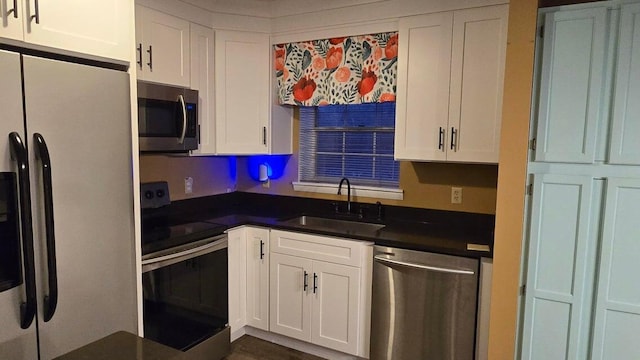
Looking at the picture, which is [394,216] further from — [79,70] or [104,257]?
[79,70]

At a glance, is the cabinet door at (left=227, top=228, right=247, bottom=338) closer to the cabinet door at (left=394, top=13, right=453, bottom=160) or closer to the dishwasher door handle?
the dishwasher door handle

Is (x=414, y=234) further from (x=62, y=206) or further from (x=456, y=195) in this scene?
(x=62, y=206)

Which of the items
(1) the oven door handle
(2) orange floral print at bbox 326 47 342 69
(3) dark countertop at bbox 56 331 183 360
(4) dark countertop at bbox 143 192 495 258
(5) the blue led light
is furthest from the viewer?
(5) the blue led light

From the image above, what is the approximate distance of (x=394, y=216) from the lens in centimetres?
311

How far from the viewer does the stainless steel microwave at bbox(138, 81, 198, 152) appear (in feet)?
8.04

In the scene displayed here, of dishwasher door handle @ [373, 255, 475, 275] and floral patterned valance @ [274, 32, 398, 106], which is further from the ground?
floral patterned valance @ [274, 32, 398, 106]

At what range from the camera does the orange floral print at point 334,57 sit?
298 cm

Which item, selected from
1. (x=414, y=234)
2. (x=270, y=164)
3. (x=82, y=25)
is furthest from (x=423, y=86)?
(x=82, y=25)

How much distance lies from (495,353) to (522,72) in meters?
A: 1.47

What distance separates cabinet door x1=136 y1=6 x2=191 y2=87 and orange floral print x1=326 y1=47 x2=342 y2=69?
3.18 ft

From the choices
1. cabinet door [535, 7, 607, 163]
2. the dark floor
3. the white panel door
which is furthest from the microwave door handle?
cabinet door [535, 7, 607, 163]

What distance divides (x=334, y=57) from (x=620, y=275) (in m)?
2.13

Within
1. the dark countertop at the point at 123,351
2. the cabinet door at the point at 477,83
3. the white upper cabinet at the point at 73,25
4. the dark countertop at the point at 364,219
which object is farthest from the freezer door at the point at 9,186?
the cabinet door at the point at 477,83

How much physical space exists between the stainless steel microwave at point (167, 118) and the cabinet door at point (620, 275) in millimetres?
2365
